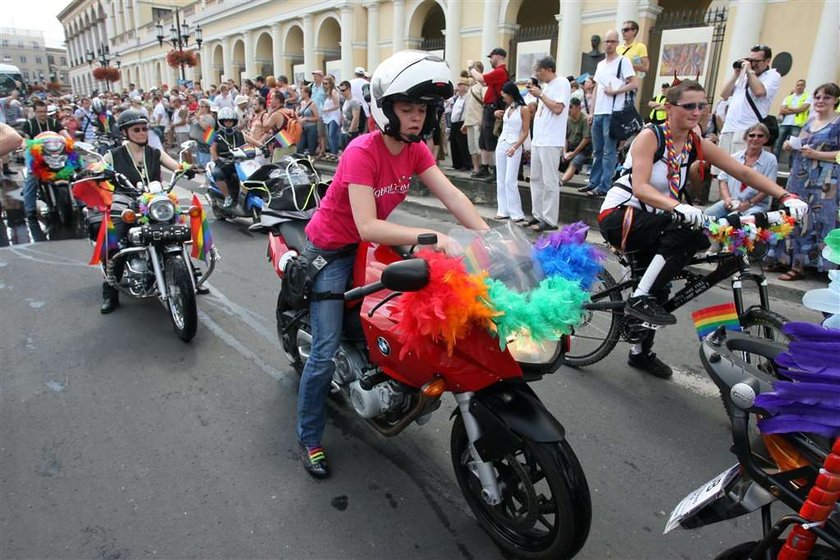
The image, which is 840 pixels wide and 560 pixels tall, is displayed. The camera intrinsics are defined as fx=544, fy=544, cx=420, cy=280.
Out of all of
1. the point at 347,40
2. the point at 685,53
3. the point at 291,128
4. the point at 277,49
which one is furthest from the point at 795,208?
the point at 277,49

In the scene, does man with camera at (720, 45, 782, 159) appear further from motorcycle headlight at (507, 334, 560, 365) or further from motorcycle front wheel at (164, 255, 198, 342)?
motorcycle front wheel at (164, 255, 198, 342)

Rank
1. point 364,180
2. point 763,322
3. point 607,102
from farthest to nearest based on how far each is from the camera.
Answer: point 607,102 < point 763,322 < point 364,180

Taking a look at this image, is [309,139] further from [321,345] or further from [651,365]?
[321,345]

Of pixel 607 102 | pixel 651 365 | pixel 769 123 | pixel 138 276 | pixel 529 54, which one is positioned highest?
pixel 529 54

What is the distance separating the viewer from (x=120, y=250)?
5.19 meters

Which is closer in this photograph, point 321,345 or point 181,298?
point 321,345

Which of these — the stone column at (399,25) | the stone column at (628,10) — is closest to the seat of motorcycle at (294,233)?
the stone column at (628,10)

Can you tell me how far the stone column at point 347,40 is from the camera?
2502cm

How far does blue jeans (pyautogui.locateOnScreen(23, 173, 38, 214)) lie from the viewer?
32.1 ft

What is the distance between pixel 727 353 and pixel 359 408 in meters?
1.79

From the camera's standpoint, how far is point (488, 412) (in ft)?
7.65

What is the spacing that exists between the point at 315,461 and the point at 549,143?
21.1ft

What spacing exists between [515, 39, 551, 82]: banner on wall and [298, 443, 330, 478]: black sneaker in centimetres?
1409

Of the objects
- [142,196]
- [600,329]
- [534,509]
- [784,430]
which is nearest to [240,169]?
[142,196]
